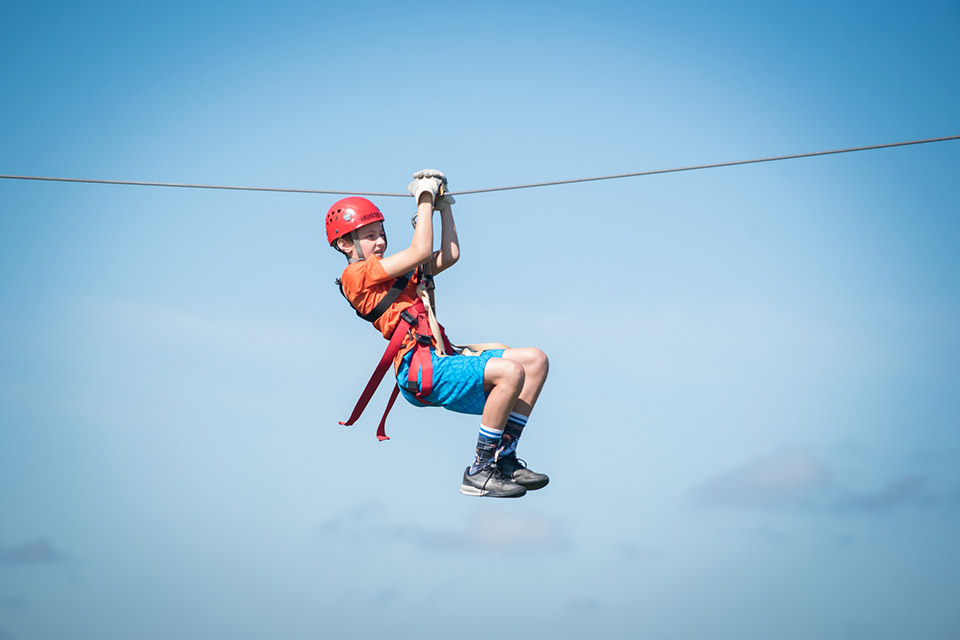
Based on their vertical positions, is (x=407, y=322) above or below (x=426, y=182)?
below

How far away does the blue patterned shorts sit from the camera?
9383 mm

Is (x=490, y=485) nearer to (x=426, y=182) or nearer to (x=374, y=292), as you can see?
(x=374, y=292)

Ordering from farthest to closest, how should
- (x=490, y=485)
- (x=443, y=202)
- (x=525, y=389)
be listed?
1. (x=443, y=202)
2. (x=525, y=389)
3. (x=490, y=485)

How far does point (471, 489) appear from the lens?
9.44m

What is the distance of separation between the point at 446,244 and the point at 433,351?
92 centimetres

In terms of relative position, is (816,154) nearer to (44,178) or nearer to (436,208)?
(436,208)

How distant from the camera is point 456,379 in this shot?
9414 millimetres

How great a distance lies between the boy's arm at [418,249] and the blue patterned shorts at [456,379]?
72 centimetres

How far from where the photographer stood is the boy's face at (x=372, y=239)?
975cm

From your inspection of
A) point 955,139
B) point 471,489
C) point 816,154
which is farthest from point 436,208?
point 955,139

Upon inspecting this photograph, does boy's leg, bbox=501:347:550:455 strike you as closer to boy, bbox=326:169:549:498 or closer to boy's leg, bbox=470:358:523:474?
boy, bbox=326:169:549:498

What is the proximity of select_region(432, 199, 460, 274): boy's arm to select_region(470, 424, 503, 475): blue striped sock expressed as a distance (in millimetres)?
1385

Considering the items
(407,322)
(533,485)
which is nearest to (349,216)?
(407,322)

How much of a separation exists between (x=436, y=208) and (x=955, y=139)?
4182 millimetres
